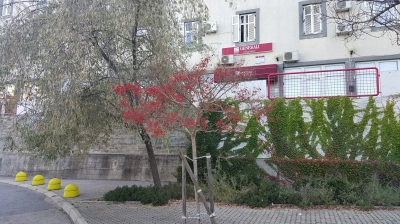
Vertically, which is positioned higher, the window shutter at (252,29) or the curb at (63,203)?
the window shutter at (252,29)

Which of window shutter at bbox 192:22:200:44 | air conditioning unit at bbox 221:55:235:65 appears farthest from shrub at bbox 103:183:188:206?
air conditioning unit at bbox 221:55:235:65

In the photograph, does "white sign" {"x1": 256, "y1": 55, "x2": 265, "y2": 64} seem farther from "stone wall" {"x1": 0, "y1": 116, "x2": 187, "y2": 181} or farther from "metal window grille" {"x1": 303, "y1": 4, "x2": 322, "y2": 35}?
"stone wall" {"x1": 0, "y1": 116, "x2": 187, "y2": 181}

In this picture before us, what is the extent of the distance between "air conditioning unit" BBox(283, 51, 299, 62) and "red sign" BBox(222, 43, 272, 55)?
0.84 meters

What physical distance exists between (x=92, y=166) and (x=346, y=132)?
10176 mm

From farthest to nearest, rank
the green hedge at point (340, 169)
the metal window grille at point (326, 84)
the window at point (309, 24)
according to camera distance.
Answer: the window at point (309, 24) → the metal window grille at point (326, 84) → the green hedge at point (340, 169)

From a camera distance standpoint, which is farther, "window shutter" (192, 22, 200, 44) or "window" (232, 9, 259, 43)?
"window" (232, 9, 259, 43)

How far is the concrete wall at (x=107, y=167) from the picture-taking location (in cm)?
1263

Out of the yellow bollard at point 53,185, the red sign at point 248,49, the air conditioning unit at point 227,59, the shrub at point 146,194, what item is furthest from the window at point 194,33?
the yellow bollard at point 53,185

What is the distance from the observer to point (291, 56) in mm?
14234

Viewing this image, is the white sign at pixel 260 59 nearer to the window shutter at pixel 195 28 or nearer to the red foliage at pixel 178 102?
the window shutter at pixel 195 28

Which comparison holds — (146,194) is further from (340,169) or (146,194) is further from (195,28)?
(340,169)

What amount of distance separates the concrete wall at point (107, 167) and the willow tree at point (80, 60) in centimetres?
375

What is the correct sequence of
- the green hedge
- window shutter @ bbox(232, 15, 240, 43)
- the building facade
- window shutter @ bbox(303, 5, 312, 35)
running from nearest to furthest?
the green hedge, the building facade, window shutter @ bbox(303, 5, 312, 35), window shutter @ bbox(232, 15, 240, 43)

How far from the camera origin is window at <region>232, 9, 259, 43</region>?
1530 centimetres
